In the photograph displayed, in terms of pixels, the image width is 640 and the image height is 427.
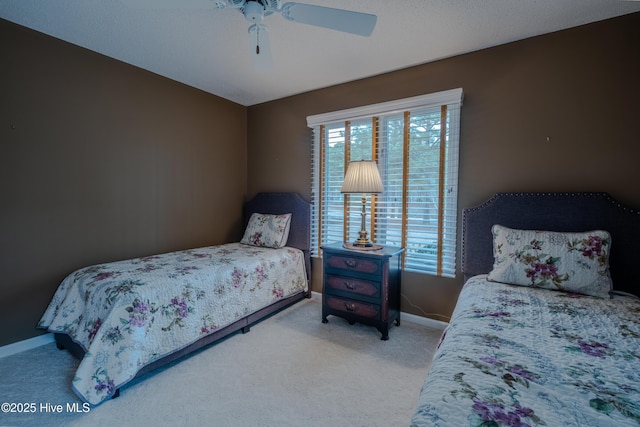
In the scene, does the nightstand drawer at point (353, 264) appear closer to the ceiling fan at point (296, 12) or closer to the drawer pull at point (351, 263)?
the drawer pull at point (351, 263)

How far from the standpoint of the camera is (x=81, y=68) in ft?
8.27

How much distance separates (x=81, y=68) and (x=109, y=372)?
7.98ft

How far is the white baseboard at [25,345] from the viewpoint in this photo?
87.3 inches

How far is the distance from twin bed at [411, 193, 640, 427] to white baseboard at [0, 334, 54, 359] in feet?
9.70

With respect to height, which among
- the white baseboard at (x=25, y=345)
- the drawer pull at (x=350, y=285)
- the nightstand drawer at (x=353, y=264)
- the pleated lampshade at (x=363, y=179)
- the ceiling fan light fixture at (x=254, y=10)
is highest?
the ceiling fan light fixture at (x=254, y=10)

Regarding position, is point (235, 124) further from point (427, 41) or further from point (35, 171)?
point (427, 41)

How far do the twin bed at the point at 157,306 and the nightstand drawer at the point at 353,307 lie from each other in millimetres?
557

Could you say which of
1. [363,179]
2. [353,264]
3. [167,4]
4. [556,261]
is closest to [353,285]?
[353,264]

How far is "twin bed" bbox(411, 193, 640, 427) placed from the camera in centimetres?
80

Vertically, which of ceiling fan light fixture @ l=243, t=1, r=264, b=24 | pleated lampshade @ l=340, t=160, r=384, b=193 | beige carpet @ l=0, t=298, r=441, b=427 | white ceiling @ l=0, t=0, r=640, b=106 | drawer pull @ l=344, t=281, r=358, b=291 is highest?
white ceiling @ l=0, t=0, r=640, b=106

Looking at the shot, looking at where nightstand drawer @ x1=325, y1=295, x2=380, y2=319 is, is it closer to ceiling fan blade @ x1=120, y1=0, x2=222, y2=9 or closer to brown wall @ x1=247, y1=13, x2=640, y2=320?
brown wall @ x1=247, y1=13, x2=640, y2=320

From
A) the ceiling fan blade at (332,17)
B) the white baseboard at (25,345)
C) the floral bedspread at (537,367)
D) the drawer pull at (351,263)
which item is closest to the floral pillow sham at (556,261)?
the floral bedspread at (537,367)

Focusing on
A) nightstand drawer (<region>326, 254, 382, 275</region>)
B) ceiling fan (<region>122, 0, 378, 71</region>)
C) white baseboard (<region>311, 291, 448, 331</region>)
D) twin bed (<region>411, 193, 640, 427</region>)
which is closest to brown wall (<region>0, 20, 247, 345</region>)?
ceiling fan (<region>122, 0, 378, 71</region>)

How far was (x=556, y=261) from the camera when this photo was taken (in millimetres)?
1861
